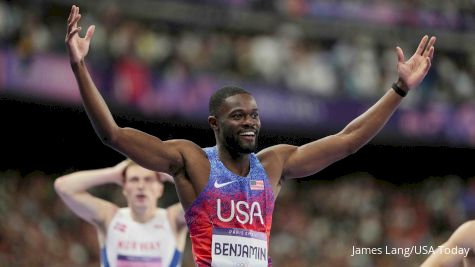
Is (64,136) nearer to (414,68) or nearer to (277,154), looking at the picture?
(277,154)

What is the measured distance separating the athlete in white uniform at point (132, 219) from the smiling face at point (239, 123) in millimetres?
3224

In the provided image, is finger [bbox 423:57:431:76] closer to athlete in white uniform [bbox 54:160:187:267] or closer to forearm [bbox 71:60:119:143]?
forearm [bbox 71:60:119:143]

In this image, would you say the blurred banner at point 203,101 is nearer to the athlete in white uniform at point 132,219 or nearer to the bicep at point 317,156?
the athlete in white uniform at point 132,219

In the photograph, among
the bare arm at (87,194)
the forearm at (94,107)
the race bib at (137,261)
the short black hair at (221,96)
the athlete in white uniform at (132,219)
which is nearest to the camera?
the forearm at (94,107)

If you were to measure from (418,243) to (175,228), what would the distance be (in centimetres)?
1122

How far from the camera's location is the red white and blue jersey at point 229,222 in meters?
5.39

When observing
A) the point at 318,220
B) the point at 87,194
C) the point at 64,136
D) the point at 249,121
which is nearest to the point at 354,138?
the point at 249,121

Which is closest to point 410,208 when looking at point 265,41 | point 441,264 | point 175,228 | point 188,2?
point 265,41

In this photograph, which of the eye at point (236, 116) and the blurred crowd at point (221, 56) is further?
the blurred crowd at point (221, 56)

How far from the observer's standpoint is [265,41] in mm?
19594

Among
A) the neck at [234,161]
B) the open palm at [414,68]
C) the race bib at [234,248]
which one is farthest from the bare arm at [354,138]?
the race bib at [234,248]

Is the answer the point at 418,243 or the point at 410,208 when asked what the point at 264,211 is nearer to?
the point at 418,243

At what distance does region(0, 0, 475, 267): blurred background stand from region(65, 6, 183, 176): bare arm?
8.24 m

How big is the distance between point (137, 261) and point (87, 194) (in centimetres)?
85
